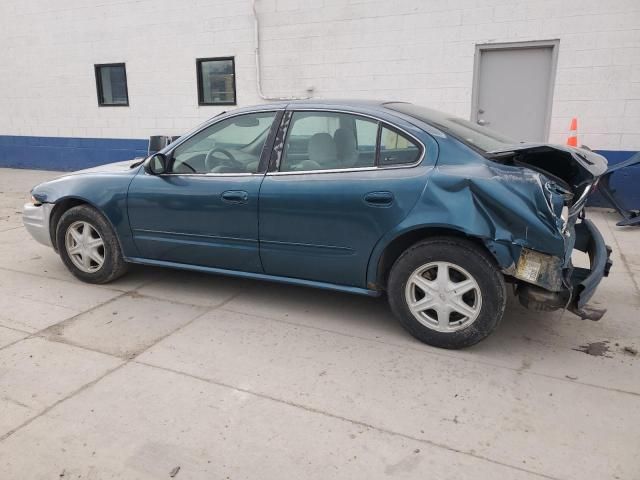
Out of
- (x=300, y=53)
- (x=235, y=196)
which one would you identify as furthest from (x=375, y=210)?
(x=300, y=53)

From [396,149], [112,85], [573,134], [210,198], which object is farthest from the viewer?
[112,85]

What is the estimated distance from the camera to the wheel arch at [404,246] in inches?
135

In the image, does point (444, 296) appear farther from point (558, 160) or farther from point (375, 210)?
point (558, 160)

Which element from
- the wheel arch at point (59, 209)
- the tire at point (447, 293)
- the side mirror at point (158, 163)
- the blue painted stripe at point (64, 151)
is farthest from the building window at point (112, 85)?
the tire at point (447, 293)

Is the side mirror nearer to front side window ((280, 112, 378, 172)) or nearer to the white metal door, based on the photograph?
front side window ((280, 112, 378, 172))

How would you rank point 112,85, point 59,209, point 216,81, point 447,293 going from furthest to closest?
point 112,85
point 216,81
point 59,209
point 447,293

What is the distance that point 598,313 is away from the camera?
3479 millimetres

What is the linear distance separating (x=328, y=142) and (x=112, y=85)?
9379 millimetres

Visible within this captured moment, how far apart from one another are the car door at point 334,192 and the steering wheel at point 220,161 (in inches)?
13.8

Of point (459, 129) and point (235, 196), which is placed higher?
point (459, 129)

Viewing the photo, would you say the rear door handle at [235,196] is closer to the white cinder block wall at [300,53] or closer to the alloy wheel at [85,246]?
the alloy wheel at [85,246]

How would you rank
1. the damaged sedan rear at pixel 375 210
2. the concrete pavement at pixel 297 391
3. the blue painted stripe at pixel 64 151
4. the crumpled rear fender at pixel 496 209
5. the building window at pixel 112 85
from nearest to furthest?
the concrete pavement at pixel 297 391 < the crumpled rear fender at pixel 496 209 < the damaged sedan rear at pixel 375 210 < the building window at pixel 112 85 < the blue painted stripe at pixel 64 151

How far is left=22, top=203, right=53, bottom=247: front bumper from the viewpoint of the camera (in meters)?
5.03

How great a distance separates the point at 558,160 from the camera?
371 cm
